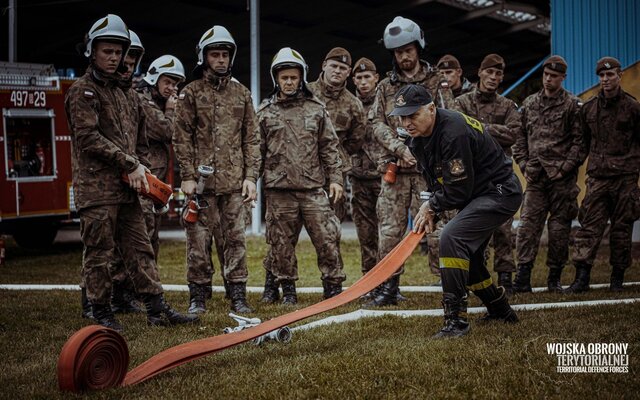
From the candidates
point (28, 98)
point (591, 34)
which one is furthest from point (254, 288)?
point (591, 34)

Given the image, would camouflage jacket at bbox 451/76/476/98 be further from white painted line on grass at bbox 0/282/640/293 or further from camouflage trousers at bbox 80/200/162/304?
camouflage trousers at bbox 80/200/162/304

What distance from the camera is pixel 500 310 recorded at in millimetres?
6059

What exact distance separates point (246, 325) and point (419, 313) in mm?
1872

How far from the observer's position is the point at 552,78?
835 centimetres

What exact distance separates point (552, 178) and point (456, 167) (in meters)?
3.12

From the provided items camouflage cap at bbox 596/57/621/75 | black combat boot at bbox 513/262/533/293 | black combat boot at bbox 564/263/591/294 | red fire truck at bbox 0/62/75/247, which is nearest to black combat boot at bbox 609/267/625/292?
black combat boot at bbox 564/263/591/294

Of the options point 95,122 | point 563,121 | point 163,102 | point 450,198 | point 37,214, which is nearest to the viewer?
point 450,198

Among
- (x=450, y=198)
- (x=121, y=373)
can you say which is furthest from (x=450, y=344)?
(x=121, y=373)

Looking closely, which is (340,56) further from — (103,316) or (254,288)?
(103,316)

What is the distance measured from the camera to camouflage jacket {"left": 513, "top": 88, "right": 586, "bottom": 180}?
8195 mm

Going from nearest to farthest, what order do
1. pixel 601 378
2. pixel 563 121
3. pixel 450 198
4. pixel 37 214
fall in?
pixel 601 378 < pixel 450 198 < pixel 563 121 < pixel 37 214

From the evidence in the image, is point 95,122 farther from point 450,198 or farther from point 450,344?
point 450,344

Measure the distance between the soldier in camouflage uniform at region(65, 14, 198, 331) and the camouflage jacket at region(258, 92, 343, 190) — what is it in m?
1.73

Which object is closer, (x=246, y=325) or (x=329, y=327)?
(x=246, y=325)
